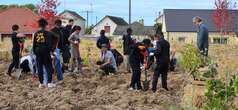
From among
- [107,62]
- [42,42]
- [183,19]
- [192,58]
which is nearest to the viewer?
[192,58]

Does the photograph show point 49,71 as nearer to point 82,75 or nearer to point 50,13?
point 82,75

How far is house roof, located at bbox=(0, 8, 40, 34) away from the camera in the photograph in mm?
71312

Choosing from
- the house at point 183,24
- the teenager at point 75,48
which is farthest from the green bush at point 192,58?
the house at point 183,24

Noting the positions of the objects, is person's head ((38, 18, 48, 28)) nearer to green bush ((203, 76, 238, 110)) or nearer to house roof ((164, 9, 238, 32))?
green bush ((203, 76, 238, 110))

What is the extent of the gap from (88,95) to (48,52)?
6.60 ft

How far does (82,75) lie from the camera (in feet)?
54.3

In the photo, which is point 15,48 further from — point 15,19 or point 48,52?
point 15,19

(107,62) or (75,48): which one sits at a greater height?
(75,48)

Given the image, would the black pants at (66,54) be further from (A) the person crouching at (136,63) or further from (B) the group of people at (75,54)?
(A) the person crouching at (136,63)

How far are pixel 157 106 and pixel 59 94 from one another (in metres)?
2.47

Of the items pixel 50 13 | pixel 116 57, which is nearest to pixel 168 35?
pixel 50 13

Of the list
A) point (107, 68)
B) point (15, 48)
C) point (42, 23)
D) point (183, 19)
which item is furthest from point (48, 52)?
point (183, 19)

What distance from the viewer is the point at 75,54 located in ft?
56.5

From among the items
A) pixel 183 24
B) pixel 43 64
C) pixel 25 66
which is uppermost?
pixel 43 64
